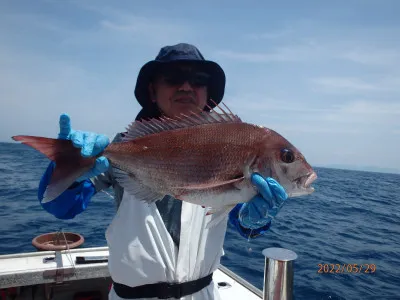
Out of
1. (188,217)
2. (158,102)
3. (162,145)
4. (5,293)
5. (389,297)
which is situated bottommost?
(389,297)

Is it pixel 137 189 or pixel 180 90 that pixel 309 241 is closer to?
pixel 180 90

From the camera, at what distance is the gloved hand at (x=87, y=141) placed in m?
2.47

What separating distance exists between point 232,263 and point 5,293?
18.8ft

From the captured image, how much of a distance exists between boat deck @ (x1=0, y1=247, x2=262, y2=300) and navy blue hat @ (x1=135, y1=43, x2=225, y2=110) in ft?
8.78

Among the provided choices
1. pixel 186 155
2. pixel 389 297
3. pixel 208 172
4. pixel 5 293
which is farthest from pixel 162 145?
pixel 389 297

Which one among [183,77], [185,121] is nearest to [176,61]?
[183,77]

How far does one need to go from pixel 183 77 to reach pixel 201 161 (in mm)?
1137

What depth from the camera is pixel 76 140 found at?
2.48 metres

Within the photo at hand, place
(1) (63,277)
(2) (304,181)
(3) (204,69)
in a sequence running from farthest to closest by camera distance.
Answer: (1) (63,277), (3) (204,69), (2) (304,181)

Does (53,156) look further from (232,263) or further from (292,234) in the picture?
(292,234)

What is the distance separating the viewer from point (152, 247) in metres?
2.81

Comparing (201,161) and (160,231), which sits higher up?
(201,161)
